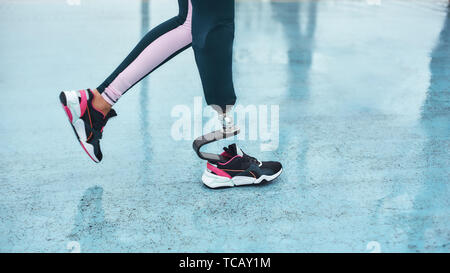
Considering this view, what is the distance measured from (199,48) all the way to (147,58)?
0.20 metres

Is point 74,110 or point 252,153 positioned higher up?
point 74,110

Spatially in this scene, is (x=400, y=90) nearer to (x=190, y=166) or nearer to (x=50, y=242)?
(x=190, y=166)

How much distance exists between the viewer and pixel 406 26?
4.27m

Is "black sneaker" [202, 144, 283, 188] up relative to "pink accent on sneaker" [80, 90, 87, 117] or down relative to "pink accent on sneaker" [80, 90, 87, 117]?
down

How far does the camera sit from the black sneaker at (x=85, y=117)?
1461 mm

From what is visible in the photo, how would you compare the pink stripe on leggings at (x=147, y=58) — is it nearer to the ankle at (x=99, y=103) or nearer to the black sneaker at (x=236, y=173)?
the ankle at (x=99, y=103)

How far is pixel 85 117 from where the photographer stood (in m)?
1.50

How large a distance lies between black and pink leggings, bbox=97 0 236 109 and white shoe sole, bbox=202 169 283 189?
0.26 m

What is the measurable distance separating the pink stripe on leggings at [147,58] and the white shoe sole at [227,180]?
425 mm

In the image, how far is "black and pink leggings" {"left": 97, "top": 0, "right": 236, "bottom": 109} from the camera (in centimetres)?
140

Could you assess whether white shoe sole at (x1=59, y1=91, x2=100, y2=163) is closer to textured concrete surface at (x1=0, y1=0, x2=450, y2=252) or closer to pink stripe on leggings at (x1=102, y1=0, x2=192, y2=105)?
pink stripe on leggings at (x1=102, y1=0, x2=192, y2=105)

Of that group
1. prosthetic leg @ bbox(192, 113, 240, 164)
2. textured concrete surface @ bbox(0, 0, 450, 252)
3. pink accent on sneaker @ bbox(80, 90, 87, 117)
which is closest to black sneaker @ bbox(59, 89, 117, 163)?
pink accent on sneaker @ bbox(80, 90, 87, 117)

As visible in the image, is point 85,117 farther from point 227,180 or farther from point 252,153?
point 252,153

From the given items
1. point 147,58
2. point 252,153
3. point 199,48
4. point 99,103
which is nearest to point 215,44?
point 199,48
